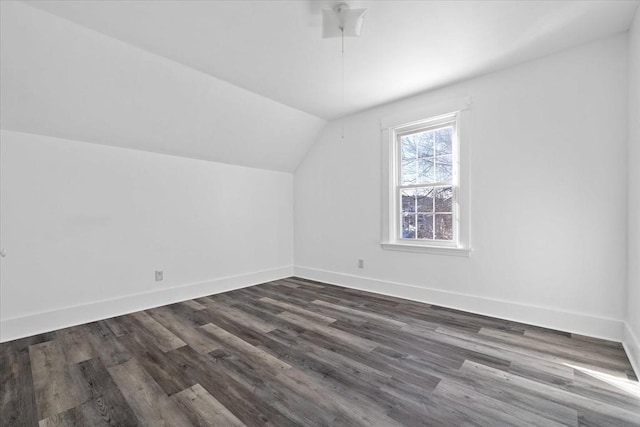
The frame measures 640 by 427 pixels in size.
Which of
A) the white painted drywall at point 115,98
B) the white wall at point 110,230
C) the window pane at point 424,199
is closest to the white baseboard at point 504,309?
the window pane at point 424,199

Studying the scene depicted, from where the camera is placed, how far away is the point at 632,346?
2074 millimetres

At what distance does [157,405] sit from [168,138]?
9.17ft

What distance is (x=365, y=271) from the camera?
4.05 m

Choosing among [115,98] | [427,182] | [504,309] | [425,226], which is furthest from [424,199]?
[115,98]

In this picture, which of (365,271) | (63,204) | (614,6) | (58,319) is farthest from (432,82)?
(58,319)

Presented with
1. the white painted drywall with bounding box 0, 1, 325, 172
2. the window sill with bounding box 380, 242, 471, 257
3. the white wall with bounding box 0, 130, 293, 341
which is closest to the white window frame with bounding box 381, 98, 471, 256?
the window sill with bounding box 380, 242, 471, 257

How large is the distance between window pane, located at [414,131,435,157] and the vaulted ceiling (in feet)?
1.83

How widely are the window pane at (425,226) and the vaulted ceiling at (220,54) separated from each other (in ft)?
5.07

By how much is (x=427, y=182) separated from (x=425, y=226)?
55 cm

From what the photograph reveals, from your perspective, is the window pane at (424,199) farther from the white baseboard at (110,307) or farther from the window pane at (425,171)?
the white baseboard at (110,307)

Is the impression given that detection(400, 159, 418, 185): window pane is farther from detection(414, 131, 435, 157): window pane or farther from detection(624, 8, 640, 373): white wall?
detection(624, 8, 640, 373): white wall

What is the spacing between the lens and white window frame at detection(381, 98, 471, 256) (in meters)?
3.15

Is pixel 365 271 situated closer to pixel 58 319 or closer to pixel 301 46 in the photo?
pixel 301 46

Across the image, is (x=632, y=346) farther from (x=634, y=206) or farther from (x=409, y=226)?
(x=409, y=226)
